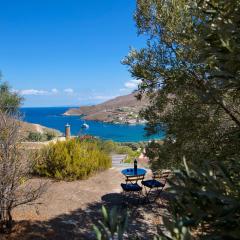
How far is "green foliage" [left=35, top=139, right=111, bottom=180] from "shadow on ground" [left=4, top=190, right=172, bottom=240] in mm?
3556

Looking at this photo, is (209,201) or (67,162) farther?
(67,162)

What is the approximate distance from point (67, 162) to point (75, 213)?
444 centimetres

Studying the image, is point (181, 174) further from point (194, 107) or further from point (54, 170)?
point (54, 170)

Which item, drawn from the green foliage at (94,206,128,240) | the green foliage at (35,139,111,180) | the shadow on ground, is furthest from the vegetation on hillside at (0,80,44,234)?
the green foliage at (94,206,128,240)

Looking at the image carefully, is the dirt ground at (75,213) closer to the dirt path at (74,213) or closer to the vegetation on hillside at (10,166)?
the dirt path at (74,213)

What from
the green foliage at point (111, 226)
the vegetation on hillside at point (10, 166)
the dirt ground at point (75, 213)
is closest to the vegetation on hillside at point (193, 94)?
the green foliage at point (111, 226)

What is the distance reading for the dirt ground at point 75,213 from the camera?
9594 mm

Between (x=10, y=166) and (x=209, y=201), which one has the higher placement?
(x=209, y=201)

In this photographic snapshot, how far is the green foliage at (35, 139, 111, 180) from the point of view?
1546cm

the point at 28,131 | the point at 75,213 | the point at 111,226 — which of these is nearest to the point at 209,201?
the point at 111,226

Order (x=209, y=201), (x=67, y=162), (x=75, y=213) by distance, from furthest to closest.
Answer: (x=67, y=162), (x=75, y=213), (x=209, y=201)

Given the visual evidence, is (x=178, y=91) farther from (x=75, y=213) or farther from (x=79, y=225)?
(x=75, y=213)

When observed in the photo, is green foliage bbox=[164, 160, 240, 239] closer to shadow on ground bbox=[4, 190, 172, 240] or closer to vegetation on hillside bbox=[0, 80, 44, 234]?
shadow on ground bbox=[4, 190, 172, 240]

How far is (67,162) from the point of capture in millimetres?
15516
